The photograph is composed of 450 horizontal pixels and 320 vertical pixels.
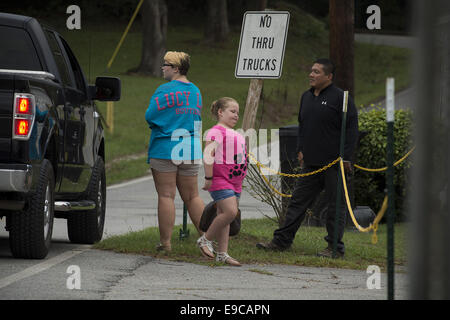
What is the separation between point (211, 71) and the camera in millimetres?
37875

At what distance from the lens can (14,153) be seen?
7.80 metres

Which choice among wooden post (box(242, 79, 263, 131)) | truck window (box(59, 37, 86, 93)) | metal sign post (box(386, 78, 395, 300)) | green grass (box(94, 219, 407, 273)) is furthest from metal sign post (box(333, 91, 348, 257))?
metal sign post (box(386, 78, 395, 300))

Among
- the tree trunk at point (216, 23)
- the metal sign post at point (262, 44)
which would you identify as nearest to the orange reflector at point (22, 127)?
the metal sign post at point (262, 44)

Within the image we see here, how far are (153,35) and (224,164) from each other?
29.7 meters

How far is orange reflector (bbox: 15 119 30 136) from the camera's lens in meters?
7.76

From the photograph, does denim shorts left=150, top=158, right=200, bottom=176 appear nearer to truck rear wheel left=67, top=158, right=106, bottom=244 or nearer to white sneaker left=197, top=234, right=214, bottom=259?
white sneaker left=197, top=234, right=214, bottom=259

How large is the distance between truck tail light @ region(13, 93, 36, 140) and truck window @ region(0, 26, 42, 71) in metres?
1.27

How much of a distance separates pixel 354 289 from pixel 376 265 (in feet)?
5.90

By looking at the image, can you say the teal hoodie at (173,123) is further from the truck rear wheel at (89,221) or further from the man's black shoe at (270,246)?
the truck rear wheel at (89,221)

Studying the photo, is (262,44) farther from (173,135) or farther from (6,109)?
(6,109)

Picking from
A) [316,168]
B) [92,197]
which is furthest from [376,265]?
[92,197]

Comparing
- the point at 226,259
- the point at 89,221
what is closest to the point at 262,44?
the point at 89,221

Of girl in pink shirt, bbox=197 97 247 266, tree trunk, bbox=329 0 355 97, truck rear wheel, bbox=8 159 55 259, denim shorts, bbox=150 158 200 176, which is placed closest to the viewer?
truck rear wheel, bbox=8 159 55 259
